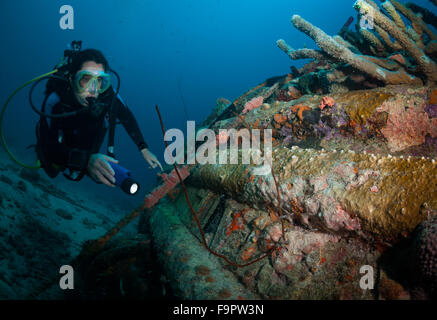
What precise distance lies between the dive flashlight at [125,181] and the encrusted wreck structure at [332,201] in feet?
2.50

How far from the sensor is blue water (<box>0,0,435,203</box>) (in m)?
80.1

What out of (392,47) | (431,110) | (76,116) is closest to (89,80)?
(76,116)

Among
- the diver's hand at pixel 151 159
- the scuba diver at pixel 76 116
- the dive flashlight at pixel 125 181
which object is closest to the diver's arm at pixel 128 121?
the scuba diver at pixel 76 116

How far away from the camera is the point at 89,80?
12.4 feet

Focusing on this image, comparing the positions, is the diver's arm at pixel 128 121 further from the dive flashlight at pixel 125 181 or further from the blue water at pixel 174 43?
the blue water at pixel 174 43

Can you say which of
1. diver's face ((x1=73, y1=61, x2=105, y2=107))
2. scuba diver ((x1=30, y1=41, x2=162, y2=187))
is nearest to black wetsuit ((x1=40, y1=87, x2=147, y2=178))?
scuba diver ((x1=30, y1=41, x2=162, y2=187))

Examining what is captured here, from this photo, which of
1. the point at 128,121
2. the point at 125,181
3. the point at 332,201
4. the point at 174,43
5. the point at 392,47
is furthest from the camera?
the point at 174,43

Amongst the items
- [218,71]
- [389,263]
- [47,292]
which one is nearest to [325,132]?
[389,263]

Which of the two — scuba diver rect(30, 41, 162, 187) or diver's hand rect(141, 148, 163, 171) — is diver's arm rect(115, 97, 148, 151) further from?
diver's hand rect(141, 148, 163, 171)

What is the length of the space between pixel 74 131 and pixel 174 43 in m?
153

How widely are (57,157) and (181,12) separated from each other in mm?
150862

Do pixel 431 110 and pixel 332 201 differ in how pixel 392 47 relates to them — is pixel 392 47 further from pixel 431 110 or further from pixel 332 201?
→ pixel 332 201

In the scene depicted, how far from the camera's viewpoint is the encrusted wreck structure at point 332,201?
65.5 inches
